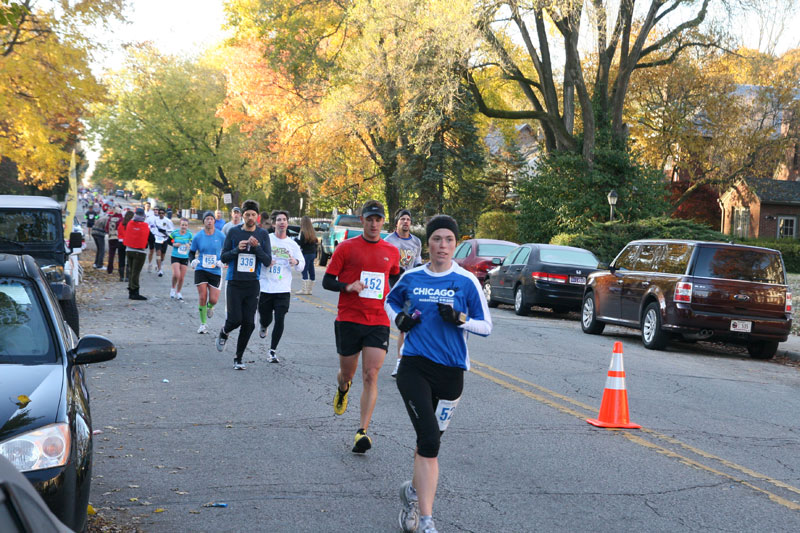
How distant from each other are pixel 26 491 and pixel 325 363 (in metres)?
9.99

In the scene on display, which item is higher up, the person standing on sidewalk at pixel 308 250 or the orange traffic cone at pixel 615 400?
the person standing on sidewalk at pixel 308 250

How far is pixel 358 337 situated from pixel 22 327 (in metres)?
2.74

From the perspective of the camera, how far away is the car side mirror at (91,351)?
5098mm

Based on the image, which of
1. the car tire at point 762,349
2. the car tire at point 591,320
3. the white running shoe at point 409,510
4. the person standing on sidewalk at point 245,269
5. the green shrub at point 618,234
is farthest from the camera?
the green shrub at point 618,234

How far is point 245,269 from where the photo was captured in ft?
36.3

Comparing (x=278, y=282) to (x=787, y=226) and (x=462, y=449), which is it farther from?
(x=787, y=226)

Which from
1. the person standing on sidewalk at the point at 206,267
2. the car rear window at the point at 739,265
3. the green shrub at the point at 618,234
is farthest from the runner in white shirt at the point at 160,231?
the car rear window at the point at 739,265

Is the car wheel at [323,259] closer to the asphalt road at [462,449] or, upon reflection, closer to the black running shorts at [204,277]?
the black running shorts at [204,277]

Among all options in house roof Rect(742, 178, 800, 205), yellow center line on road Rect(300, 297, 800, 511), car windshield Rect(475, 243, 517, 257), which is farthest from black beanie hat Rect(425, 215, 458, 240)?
house roof Rect(742, 178, 800, 205)

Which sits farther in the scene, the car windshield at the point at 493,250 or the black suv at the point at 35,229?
the car windshield at the point at 493,250

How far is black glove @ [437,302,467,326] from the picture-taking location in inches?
202

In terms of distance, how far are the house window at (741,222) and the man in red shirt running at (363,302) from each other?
52.1 m

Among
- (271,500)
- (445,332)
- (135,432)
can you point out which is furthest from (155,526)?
(135,432)

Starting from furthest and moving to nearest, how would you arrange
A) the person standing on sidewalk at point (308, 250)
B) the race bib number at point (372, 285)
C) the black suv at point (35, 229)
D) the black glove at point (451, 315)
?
the person standing on sidewalk at point (308, 250) → the black suv at point (35, 229) → the race bib number at point (372, 285) → the black glove at point (451, 315)
